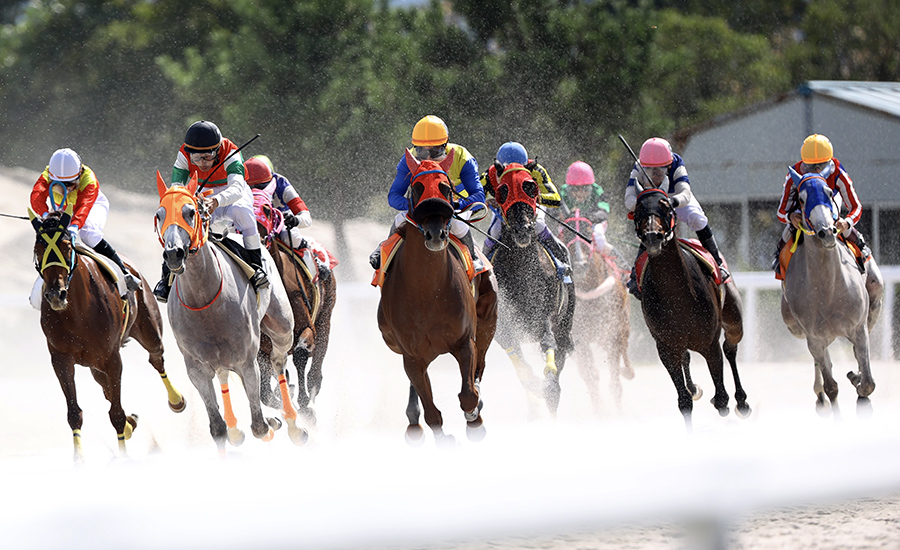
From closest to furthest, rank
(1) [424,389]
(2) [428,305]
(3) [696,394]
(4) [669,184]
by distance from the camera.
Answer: (2) [428,305] < (1) [424,389] < (4) [669,184] < (3) [696,394]

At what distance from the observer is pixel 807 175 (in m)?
7.90

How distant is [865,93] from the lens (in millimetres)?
20016

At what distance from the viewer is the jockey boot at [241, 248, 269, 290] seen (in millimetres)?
7074

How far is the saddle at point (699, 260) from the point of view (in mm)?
7570

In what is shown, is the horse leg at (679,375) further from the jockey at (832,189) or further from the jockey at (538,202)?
the jockey at (832,189)

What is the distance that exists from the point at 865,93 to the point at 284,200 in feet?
47.8

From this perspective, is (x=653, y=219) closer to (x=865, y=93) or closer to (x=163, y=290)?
(x=163, y=290)

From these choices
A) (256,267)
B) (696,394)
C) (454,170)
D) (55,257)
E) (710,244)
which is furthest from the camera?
(696,394)

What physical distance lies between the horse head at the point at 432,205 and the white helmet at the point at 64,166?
2.55 metres

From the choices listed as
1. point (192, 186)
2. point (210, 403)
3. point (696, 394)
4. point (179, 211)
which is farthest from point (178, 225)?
point (696, 394)

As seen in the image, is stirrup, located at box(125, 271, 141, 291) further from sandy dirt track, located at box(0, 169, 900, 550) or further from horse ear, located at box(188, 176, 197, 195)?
sandy dirt track, located at box(0, 169, 900, 550)

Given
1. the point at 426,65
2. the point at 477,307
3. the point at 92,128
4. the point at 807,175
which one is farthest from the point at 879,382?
the point at 92,128

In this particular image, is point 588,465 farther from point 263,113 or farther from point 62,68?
point 62,68

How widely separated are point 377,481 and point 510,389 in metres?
9.66
